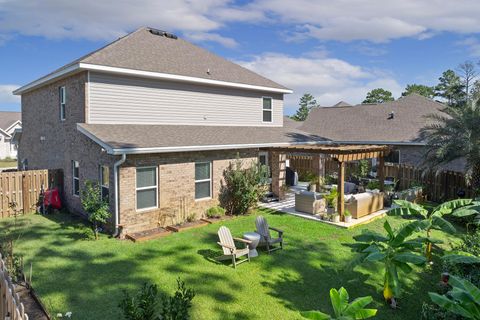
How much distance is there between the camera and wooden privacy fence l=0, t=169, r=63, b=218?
562 inches

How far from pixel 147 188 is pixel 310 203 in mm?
7155

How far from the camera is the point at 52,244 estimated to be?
10828 mm

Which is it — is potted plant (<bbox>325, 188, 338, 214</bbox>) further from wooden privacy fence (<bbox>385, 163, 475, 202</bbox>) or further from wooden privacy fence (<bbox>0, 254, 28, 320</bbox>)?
wooden privacy fence (<bbox>0, 254, 28, 320</bbox>)

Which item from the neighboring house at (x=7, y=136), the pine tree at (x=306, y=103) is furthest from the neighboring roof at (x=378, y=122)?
the pine tree at (x=306, y=103)

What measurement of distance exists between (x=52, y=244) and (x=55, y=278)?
2.93 metres

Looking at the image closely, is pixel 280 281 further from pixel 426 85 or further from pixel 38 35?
pixel 426 85

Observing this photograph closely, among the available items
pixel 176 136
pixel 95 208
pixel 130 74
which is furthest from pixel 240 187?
pixel 130 74

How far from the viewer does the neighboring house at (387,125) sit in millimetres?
23734

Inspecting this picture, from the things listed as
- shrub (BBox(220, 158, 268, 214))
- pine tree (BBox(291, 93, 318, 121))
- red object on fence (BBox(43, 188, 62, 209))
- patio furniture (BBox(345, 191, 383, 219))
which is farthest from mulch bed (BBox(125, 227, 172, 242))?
pine tree (BBox(291, 93, 318, 121))

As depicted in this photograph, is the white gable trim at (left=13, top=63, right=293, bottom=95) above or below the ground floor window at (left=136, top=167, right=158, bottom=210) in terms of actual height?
above

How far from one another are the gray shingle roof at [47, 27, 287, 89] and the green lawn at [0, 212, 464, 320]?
748cm

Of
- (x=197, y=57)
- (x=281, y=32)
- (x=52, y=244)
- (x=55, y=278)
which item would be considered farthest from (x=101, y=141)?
(x=281, y=32)

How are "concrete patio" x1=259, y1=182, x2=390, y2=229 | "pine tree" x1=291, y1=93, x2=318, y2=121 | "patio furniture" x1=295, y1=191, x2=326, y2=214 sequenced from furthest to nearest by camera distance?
"pine tree" x1=291, y1=93, x2=318, y2=121 → "patio furniture" x1=295, y1=191, x2=326, y2=214 → "concrete patio" x1=259, y1=182, x2=390, y2=229

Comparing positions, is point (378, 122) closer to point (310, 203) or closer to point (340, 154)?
point (310, 203)
